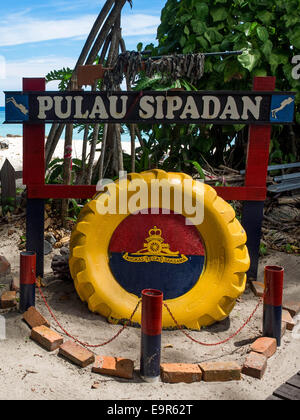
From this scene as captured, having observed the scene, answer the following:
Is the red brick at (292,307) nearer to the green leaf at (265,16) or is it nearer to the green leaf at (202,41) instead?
the green leaf at (202,41)

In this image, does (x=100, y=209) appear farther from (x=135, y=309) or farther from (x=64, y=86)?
(x=64, y=86)

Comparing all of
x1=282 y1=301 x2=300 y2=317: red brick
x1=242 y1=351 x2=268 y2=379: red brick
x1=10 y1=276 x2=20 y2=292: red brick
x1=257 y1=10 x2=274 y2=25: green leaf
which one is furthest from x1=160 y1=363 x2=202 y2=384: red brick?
x1=257 y1=10 x2=274 y2=25: green leaf

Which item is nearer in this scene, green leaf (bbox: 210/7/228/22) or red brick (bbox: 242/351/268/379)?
red brick (bbox: 242/351/268/379)

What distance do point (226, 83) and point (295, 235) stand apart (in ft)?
8.72

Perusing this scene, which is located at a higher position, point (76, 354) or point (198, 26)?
point (198, 26)

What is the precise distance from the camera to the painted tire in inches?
175

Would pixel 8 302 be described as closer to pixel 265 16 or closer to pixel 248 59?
pixel 248 59

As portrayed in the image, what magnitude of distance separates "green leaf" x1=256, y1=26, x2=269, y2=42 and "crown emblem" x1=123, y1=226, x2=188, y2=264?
415 centimetres

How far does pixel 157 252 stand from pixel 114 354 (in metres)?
1.04

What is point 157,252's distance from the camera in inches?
178

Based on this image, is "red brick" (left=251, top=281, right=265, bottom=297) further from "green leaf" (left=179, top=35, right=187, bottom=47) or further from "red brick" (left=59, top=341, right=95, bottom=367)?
"green leaf" (left=179, top=35, right=187, bottom=47)

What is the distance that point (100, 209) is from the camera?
4543 millimetres

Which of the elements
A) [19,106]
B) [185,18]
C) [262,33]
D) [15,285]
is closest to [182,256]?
[15,285]

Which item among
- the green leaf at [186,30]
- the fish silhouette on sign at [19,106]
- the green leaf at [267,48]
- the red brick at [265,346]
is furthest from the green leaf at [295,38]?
the red brick at [265,346]
